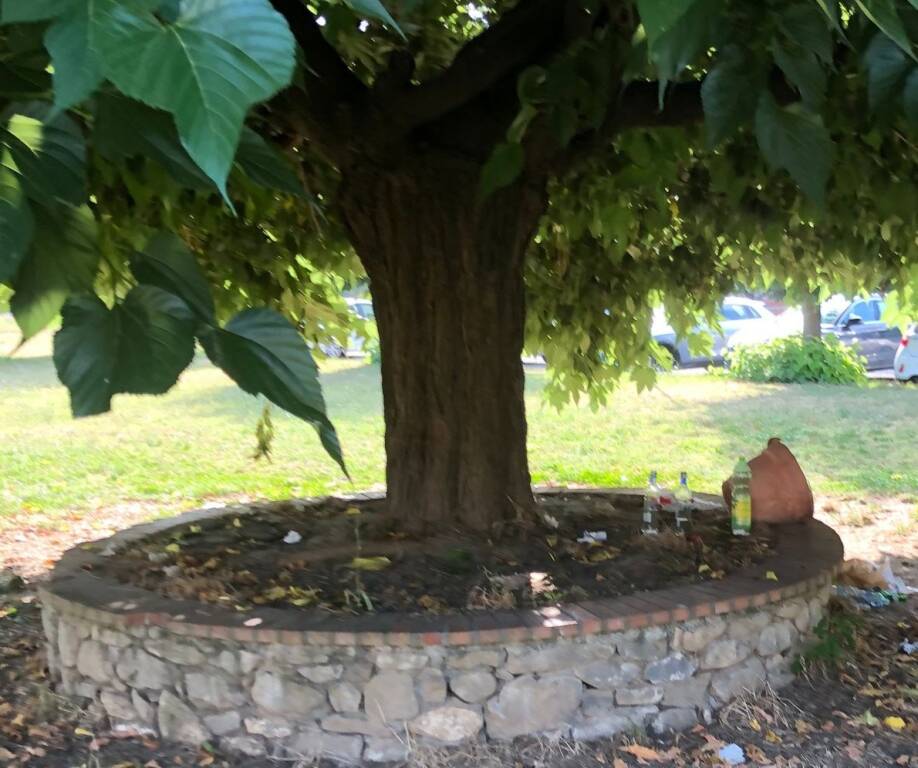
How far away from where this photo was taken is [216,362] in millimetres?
1098

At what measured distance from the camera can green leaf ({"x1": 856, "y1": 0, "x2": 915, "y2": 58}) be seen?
1.22 m

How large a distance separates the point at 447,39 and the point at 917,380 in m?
13.7

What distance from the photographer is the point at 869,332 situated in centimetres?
1916

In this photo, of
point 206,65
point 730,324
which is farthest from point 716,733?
point 730,324

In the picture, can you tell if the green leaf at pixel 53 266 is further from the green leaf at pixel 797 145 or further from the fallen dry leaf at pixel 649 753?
the fallen dry leaf at pixel 649 753

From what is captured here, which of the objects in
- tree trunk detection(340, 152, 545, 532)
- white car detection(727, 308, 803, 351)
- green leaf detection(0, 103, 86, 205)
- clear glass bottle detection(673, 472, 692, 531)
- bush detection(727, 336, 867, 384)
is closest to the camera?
green leaf detection(0, 103, 86, 205)

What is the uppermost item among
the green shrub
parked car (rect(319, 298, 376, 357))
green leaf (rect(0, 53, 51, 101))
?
green leaf (rect(0, 53, 51, 101))

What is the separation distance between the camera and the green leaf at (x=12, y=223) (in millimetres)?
1028

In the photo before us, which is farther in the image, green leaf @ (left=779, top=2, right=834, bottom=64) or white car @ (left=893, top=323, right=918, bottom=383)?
white car @ (left=893, top=323, right=918, bottom=383)

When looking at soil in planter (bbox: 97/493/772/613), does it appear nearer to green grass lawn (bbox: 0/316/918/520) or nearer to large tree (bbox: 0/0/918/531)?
large tree (bbox: 0/0/918/531)

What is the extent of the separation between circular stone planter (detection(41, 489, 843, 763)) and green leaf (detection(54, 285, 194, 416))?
229cm

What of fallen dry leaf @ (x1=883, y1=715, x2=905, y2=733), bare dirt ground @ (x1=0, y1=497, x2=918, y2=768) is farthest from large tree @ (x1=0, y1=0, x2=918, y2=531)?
fallen dry leaf @ (x1=883, y1=715, x2=905, y2=733)

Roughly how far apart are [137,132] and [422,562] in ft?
9.71

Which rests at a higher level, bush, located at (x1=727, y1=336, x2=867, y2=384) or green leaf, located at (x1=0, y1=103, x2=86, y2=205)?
green leaf, located at (x1=0, y1=103, x2=86, y2=205)
